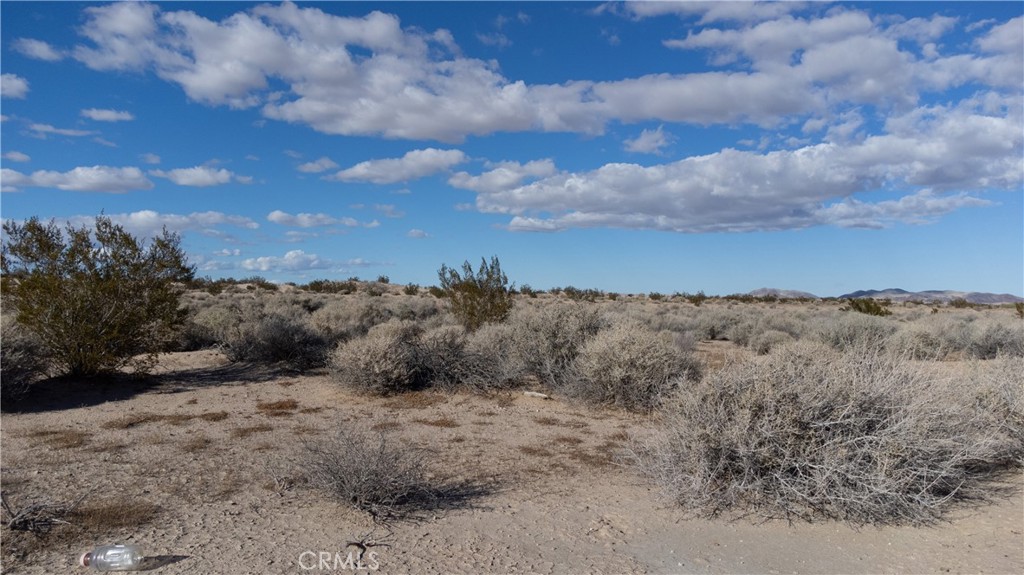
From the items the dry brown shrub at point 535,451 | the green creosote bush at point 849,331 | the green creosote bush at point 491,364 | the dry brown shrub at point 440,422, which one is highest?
→ the green creosote bush at point 849,331

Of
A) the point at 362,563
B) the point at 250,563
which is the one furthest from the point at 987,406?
the point at 250,563

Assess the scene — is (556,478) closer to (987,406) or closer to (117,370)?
(987,406)

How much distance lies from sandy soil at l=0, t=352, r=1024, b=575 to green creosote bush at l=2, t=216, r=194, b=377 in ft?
6.94

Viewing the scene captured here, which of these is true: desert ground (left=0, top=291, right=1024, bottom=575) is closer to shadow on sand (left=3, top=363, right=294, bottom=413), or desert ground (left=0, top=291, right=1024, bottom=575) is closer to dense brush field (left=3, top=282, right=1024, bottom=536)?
dense brush field (left=3, top=282, right=1024, bottom=536)

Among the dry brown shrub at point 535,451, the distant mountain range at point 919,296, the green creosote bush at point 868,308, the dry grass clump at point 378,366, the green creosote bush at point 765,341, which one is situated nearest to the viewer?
the dry brown shrub at point 535,451

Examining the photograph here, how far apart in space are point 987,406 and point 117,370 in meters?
13.4

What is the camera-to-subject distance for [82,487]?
20.2 ft

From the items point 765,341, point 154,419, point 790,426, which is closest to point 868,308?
point 765,341

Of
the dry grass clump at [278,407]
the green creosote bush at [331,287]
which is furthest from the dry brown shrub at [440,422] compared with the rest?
the green creosote bush at [331,287]

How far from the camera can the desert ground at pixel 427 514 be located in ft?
15.7

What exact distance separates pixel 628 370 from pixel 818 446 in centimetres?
486

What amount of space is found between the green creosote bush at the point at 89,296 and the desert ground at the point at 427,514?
74.8 inches

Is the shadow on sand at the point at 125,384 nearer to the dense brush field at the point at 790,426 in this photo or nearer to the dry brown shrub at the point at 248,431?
the dense brush field at the point at 790,426

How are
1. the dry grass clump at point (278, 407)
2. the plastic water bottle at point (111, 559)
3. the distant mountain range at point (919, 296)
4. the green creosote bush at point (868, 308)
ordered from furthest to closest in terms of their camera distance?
the distant mountain range at point (919, 296), the green creosote bush at point (868, 308), the dry grass clump at point (278, 407), the plastic water bottle at point (111, 559)
